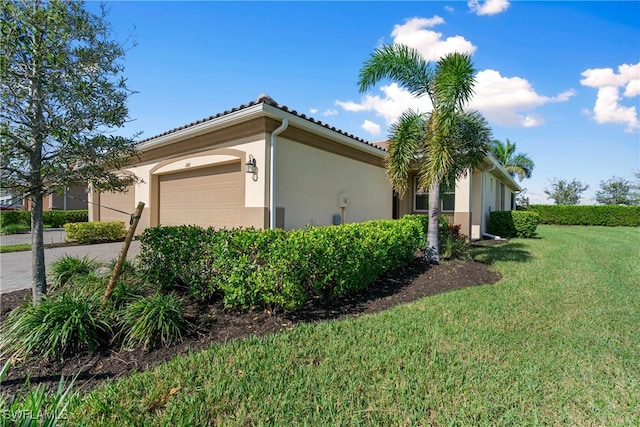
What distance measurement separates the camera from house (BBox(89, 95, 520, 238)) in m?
7.52

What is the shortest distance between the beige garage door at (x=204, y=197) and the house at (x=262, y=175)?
0.03 m

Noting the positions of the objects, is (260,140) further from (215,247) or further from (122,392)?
(122,392)

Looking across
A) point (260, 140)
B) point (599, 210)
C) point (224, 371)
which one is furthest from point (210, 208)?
point (599, 210)

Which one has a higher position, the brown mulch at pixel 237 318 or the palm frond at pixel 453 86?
the palm frond at pixel 453 86

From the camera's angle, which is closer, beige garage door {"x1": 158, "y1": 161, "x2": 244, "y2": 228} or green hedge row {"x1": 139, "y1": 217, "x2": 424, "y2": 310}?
green hedge row {"x1": 139, "y1": 217, "x2": 424, "y2": 310}

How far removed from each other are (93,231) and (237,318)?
10.6 meters

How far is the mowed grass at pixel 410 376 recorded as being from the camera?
2342mm

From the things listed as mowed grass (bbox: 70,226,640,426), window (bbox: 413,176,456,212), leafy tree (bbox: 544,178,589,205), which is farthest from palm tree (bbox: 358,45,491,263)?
leafy tree (bbox: 544,178,589,205)

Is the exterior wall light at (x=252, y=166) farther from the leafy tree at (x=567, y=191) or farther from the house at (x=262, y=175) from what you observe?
the leafy tree at (x=567, y=191)

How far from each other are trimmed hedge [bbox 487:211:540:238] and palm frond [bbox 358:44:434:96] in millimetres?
10576

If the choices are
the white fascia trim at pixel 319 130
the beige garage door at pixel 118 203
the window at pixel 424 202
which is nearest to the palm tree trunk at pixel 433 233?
the white fascia trim at pixel 319 130

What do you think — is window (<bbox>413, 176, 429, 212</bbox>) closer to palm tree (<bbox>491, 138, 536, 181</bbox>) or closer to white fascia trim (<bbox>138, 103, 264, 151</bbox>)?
white fascia trim (<bbox>138, 103, 264, 151</bbox>)

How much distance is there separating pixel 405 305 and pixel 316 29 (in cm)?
758

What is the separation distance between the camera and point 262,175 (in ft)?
24.6
